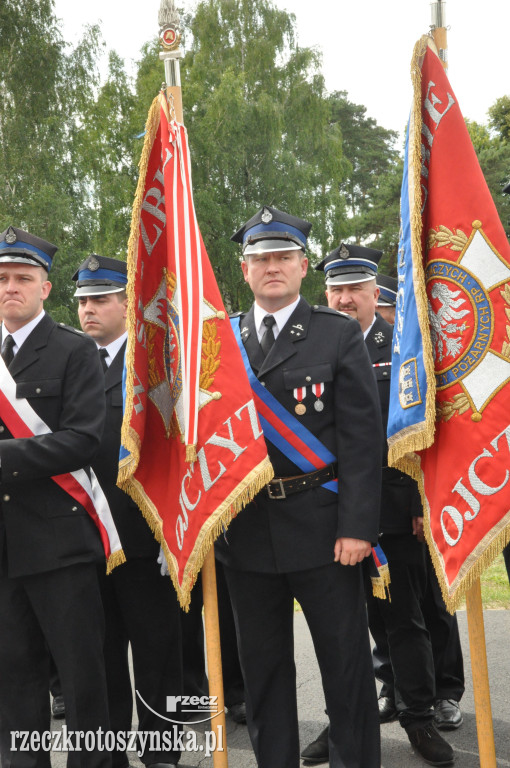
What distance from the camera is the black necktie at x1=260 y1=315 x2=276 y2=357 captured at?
3.44 meters

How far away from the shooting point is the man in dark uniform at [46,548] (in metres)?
3.24

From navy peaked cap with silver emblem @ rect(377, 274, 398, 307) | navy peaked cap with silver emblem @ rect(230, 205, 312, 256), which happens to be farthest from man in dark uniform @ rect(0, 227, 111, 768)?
navy peaked cap with silver emblem @ rect(377, 274, 398, 307)

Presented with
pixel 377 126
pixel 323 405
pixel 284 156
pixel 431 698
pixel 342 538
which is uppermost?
pixel 377 126

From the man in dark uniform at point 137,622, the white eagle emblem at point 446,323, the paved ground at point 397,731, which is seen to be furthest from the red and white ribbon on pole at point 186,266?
the paved ground at point 397,731

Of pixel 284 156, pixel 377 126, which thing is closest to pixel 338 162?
pixel 284 156

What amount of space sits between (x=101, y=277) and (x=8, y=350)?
1050 mm

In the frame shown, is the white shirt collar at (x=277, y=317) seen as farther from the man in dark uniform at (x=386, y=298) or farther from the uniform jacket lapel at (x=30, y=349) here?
the man in dark uniform at (x=386, y=298)

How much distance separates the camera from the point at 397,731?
408 cm

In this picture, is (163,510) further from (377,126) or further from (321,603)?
(377,126)

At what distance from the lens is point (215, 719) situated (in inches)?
127

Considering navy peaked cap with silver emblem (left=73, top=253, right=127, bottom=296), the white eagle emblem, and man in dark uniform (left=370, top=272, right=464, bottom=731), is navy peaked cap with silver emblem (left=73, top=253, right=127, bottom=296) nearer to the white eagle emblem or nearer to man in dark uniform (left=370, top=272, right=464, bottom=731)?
the white eagle emblem

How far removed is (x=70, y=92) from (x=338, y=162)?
25.5 ft

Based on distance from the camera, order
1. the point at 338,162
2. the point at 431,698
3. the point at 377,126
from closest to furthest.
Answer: the point at 431,698 < the point at 338,162 < the point at 377,126

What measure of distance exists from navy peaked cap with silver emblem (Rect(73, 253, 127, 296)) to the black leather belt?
1.61m
